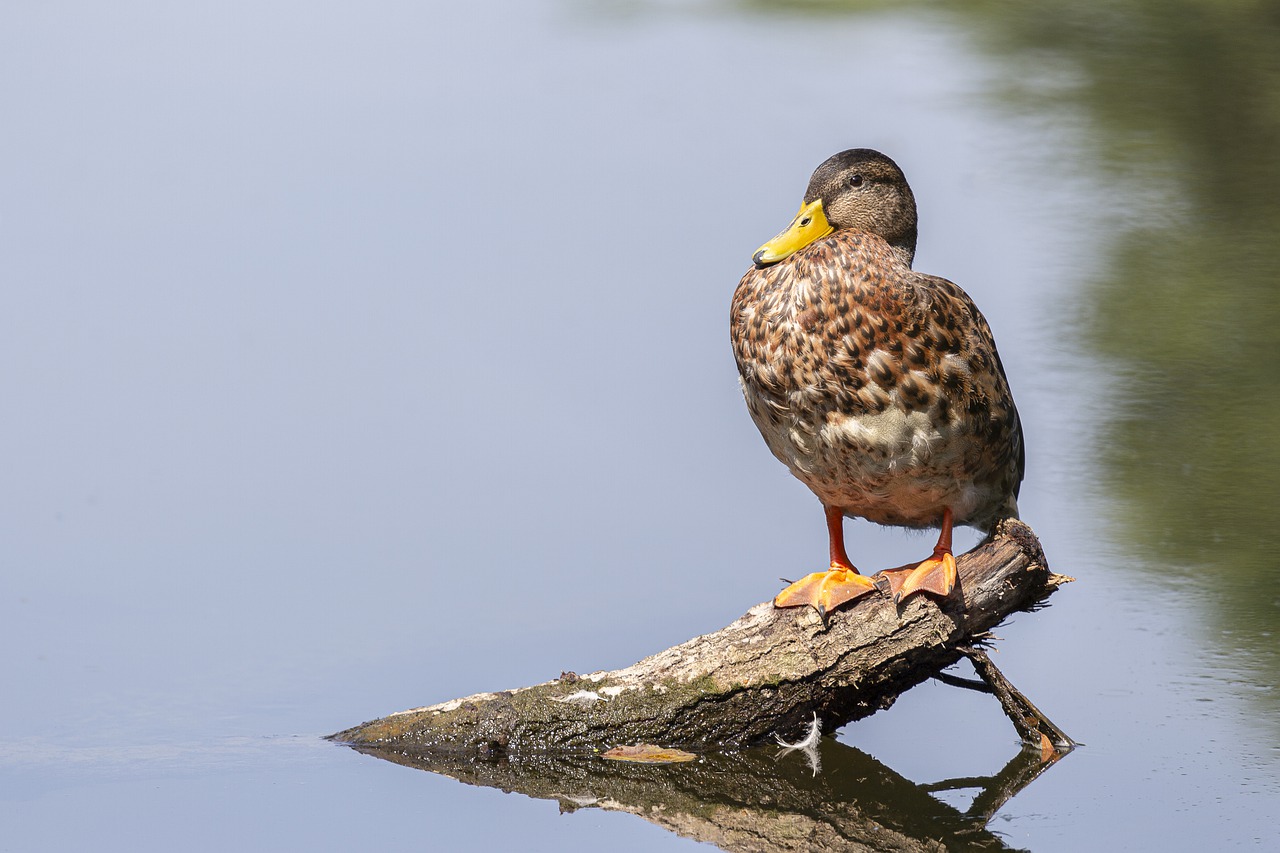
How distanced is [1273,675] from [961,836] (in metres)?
1.69

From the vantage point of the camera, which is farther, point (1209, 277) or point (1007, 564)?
point (1209, 277)

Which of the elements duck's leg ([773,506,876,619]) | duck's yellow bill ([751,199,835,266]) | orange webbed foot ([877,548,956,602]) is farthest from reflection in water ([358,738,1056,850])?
duck's yellow bill ([751,199,835,266])

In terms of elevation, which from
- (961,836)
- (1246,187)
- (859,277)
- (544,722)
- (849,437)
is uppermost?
(1246,187)

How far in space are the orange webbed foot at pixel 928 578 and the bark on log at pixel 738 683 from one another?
0.17ft

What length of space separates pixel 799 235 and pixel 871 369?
0.61 metres

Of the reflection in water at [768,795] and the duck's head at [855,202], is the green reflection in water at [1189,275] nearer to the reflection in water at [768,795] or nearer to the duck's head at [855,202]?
the reflection in water at [768,795]

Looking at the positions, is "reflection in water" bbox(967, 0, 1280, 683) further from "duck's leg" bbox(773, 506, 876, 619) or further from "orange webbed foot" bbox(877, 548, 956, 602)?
"duck's leg" bbox(773, 506, 876, 619)

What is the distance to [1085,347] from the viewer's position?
8.78 meters

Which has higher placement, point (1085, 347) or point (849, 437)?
point (1085, 347)

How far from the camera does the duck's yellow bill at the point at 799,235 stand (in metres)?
5.10

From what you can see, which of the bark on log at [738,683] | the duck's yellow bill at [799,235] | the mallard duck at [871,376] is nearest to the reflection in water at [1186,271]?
the bark on log at [738,683]

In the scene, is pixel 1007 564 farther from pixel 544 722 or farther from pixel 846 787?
pixel 544 722

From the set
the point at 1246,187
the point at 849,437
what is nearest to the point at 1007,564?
the point at 849,437

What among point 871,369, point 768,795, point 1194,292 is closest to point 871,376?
point 871,369
